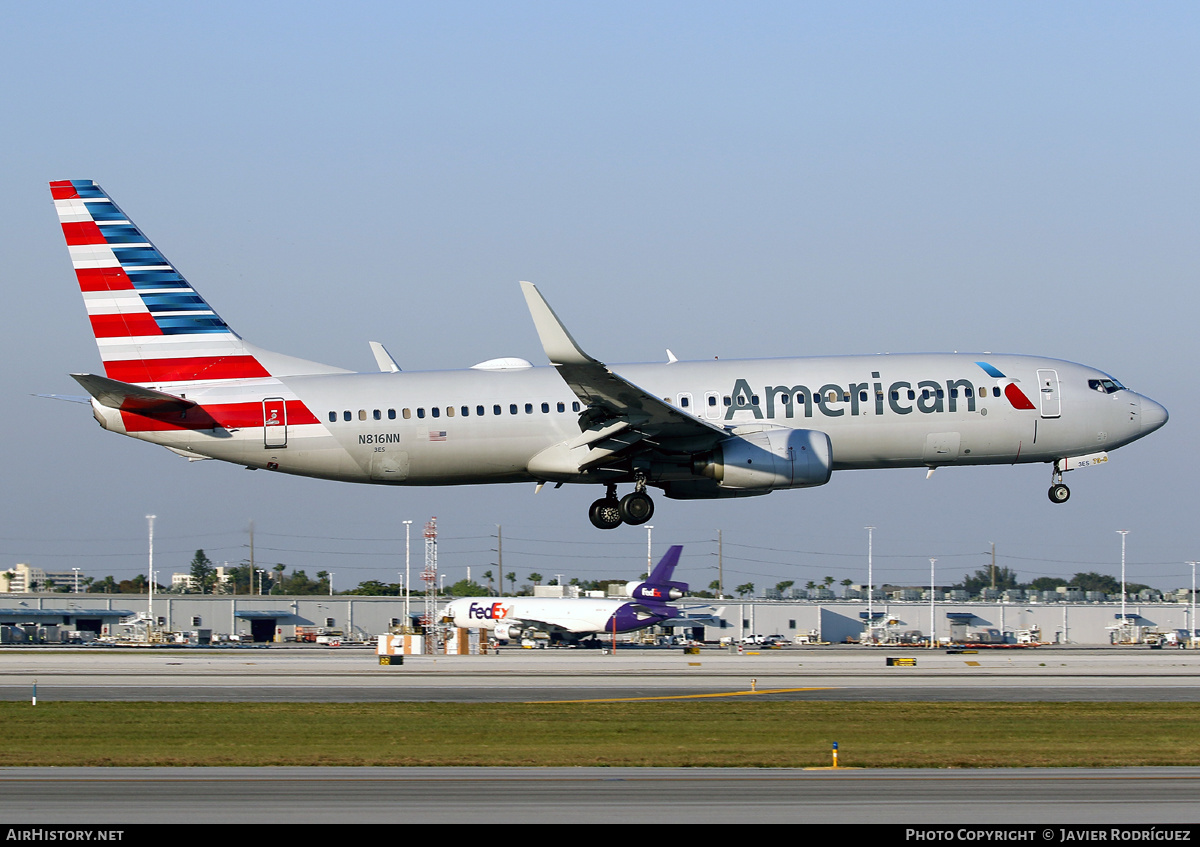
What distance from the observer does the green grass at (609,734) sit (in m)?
24.1

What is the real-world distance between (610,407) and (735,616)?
86794mm

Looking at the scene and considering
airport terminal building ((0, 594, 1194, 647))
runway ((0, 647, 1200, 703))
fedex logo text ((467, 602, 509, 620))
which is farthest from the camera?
airport terminal building ((0, 594, 1194, 647))

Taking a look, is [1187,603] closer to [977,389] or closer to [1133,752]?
[977,389]

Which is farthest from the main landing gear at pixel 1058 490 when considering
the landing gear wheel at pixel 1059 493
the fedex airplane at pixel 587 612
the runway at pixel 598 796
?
the fedex airplane at pixel 587 612

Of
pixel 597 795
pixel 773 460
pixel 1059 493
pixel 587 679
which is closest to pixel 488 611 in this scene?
pixel 587 679

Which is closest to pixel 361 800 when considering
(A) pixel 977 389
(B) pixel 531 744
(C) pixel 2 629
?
(B) pixel 531 744

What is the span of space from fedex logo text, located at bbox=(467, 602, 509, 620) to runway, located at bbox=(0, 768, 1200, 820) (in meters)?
66.8

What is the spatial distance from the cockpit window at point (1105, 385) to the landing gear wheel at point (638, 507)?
14804 mm

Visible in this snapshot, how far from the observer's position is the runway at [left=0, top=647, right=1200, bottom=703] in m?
38.5

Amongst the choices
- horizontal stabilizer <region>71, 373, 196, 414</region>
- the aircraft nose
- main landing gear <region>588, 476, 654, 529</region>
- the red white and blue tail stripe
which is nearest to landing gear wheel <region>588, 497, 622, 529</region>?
main landing gear <region>588, 476, 654, 529</region>

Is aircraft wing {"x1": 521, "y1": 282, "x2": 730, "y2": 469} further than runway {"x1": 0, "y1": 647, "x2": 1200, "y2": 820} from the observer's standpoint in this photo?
Yes

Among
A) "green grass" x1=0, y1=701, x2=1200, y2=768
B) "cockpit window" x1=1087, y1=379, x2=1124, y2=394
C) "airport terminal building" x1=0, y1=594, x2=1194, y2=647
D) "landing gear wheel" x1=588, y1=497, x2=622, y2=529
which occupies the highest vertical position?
"cockpit window" x1=1087, y1=379, x2=1124, y2=394

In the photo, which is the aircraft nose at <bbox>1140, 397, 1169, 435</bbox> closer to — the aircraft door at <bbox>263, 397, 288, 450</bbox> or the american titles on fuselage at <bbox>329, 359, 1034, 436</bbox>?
the american titles on fuselage at <bbox>329, 359, 1034, 436</bbox>

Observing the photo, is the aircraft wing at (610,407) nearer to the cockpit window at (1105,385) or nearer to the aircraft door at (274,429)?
the aircraft door at (274,429)
